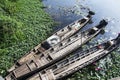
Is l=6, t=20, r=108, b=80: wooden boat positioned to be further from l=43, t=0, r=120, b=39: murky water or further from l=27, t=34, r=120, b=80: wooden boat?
l=43, t=0, r=120, b=39: murky water

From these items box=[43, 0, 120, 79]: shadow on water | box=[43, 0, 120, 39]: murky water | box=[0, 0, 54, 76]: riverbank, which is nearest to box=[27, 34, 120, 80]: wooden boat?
box=[0, 0, 54, 76]: riverbank

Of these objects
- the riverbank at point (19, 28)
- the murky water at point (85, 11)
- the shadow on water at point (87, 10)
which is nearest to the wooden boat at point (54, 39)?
the riverbank at point (19, 28)

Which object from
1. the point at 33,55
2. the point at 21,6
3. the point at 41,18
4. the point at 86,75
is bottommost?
the point at 86,75

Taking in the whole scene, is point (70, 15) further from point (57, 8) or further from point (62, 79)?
point (62, 79)

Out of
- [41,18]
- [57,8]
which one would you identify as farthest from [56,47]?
[57,8]

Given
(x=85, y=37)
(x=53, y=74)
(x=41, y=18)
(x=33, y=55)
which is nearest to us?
(x=53, y=74)

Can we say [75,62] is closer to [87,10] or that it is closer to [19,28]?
[19,28]

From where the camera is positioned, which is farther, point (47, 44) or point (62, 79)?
point (47, 44)
